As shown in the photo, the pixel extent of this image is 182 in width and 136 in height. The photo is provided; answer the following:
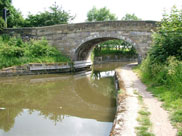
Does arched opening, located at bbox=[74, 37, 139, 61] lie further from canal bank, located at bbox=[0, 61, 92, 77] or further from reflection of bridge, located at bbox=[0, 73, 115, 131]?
reflection of bridge, located at bbox=[0, 73, 115, 131]

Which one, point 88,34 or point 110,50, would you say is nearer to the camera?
point 88,34

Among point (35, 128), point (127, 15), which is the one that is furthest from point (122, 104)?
point (127, 15)

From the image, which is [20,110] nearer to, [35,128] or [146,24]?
[35,128]

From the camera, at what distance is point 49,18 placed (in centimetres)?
2238

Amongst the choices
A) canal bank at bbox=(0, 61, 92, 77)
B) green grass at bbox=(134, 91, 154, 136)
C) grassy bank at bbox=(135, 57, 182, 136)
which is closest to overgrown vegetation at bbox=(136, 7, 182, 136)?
grassy bank at bbox=(135, 57, 182, 136)

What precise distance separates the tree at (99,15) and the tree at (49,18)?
8454mm

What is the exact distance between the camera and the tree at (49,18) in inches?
843

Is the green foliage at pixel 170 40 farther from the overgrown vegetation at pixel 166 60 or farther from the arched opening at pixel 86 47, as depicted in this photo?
the arched opening at pixel 86 47

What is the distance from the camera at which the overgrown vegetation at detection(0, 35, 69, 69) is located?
11203mm

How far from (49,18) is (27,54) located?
1142 cm

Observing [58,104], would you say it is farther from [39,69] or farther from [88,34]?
[88,34]

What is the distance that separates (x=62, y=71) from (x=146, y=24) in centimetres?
626

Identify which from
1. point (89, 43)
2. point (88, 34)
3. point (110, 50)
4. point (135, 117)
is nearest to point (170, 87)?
point (135, 117)

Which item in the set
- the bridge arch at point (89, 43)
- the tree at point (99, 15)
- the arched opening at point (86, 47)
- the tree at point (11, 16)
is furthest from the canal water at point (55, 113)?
the tree at point (99, 15)
